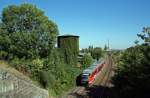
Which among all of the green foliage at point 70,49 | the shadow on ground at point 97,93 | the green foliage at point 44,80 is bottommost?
the shadow on ground at point 97,93

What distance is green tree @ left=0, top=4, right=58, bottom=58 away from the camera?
32.3 metres

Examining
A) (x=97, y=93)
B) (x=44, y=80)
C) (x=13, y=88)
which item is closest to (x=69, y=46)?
(x=97, y=93)

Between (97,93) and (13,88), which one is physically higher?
(13,88)

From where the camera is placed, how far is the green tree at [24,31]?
3228 cm

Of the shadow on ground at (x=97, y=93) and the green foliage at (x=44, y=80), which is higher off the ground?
the green foliage at (x=44, y=80)

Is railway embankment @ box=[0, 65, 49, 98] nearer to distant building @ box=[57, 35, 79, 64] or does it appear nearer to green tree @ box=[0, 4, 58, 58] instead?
green tree @ box=[0, 4, 58, 58]

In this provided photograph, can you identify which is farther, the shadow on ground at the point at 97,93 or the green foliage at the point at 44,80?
the shadow on ground at the point at 97,93

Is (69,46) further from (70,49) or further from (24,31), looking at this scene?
(24,31)

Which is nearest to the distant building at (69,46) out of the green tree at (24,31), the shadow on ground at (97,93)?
Answer: the green tree at (24,31)

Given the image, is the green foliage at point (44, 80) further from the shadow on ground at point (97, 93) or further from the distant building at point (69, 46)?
the distant building at point (69, 46)

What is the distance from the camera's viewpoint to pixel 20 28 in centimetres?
3344

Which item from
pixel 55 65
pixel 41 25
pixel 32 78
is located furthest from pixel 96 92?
pixel 41 25

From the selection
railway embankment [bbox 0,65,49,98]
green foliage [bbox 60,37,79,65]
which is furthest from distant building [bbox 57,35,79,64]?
railway embankment [bbox 0,65,49,98]

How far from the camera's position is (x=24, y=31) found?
33312 mm
